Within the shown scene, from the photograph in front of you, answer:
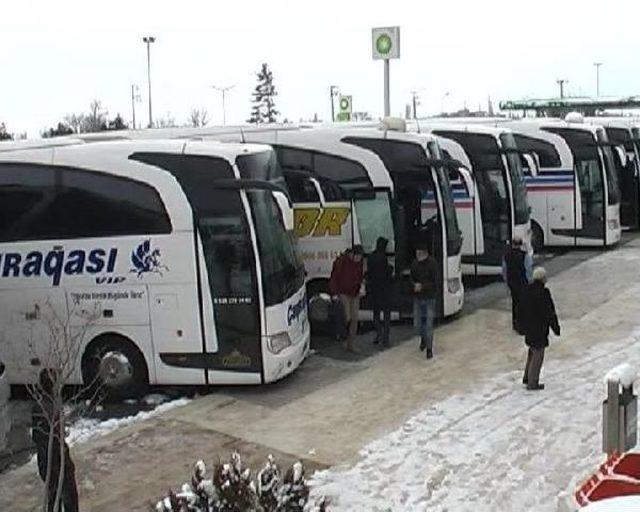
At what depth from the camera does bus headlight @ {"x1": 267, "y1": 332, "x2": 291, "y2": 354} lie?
42.0 feet

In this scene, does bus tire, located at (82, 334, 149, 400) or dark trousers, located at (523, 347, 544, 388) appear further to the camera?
bus tire, located at (82, 334, 149, 400)

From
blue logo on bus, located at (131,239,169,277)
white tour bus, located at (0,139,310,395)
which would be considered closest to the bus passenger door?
white tour bus, located at (0,139,310,395)

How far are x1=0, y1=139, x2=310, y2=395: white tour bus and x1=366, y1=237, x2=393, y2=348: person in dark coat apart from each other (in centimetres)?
237

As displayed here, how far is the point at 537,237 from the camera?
86.3 feet

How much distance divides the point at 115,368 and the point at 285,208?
3.01 meters

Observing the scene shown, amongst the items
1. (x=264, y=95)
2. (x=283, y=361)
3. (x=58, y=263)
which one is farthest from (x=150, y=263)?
(x=264, y=95)

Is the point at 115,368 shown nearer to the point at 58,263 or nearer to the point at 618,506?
the point at 58,263

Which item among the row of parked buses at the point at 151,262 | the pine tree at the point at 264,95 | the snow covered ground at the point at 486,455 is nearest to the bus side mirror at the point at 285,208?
the row of parked buses at the point at 151,262

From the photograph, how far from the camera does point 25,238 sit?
13320 mm

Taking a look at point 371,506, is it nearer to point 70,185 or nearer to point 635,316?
point 70,185

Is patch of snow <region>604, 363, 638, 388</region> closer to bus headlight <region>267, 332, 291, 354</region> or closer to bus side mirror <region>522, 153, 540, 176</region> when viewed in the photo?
bus headlight <region>267, 332, 291, 354</region>

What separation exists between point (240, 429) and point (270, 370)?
134cm

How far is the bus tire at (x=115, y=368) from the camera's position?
13.1m

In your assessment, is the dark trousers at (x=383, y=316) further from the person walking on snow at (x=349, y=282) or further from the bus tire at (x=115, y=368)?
the bus tire at (x=115, y=368)
